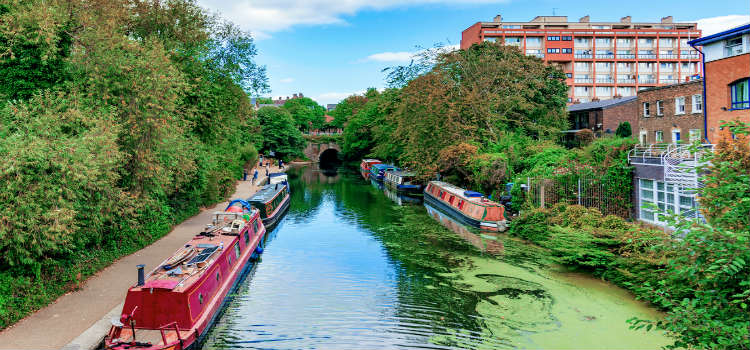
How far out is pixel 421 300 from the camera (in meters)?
13.6

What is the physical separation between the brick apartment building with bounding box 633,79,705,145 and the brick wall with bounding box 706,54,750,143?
5.70m

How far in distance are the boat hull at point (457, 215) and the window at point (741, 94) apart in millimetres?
10727

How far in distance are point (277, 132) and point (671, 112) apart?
54806 mm

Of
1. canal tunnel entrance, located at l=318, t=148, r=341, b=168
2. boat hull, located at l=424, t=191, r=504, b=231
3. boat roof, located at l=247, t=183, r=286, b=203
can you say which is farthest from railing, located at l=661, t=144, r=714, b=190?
canal tunnel entrance, located at l=318, t=148, r=341, b=168

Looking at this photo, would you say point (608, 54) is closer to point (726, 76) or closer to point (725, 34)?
point (726, 76)

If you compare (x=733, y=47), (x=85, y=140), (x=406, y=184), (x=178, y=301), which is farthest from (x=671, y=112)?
(x=85, y=140)

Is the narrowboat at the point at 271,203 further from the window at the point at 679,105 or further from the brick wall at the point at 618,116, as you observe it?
the brick wall at the point at 618,116

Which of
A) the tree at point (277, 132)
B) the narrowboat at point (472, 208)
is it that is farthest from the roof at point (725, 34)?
the tree at point (277, 132)

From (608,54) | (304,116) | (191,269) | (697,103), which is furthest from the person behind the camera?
(304,116)

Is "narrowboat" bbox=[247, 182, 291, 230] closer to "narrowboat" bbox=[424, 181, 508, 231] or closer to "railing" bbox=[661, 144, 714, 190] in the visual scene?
"narrowboat" bbox=[424, 181, 508, 231]

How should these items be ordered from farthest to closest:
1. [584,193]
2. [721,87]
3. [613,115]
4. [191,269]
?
[613,115]
[584,193]
[721,87]
[191,269]

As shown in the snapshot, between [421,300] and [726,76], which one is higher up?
[726,76]

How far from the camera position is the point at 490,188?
28750 mm

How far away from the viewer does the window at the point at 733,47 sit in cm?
1859
